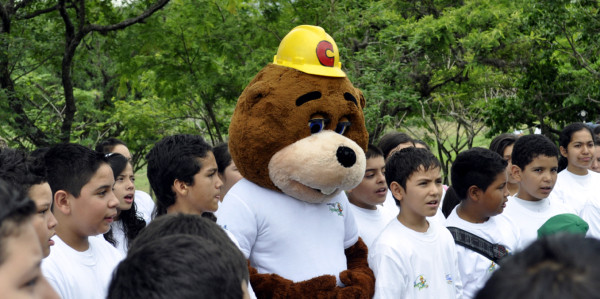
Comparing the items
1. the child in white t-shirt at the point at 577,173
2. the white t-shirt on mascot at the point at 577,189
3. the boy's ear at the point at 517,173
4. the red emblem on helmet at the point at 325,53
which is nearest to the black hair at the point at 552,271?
Answer: the red emblem on helmet at the point at 325,53

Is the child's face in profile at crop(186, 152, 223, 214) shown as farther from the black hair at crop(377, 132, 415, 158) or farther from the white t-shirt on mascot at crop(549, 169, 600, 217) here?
the white t-shirt on mascot at crop(549, 169, 600, 217)

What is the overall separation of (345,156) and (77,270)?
146 centimetres

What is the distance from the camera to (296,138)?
11.0ft

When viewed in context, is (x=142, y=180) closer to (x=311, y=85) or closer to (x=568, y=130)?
(x=568, y=130)

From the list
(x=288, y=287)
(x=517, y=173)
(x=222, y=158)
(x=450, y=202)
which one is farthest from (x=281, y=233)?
(x=450, y=202)

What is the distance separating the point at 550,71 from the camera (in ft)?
34.2

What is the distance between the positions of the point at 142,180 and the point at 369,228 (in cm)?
2288

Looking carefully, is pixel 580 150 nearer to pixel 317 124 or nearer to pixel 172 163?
pixel 317 124

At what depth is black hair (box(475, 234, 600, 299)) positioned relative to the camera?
1.08m

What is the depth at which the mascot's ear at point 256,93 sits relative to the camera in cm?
339

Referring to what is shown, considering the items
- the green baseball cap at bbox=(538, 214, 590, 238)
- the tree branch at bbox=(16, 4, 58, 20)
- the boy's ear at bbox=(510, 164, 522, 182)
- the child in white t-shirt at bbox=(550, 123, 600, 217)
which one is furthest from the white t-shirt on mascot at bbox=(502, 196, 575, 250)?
the tree branch at bbox=(16, 4, 58, 20)

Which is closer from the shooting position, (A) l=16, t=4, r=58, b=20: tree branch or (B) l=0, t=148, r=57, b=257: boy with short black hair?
(B) l=0, t=148, r=57, b=257: boy with short black hair

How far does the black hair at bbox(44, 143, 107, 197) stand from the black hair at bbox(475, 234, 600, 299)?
2.48m

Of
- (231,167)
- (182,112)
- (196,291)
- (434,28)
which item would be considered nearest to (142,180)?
(182,112)
